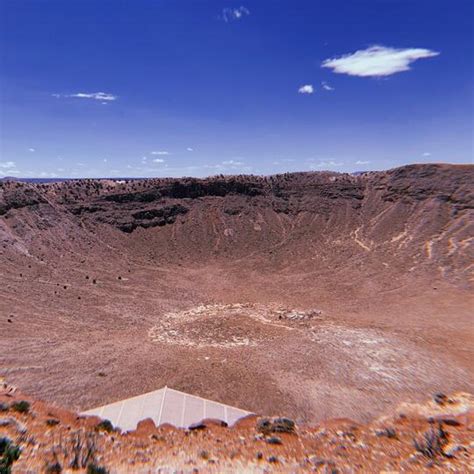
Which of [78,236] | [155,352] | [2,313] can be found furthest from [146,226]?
[155,352]

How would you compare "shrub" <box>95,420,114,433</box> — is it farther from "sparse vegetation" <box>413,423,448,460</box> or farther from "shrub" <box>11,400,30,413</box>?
"sparse vegetation" <box>413,423,448,460</box>

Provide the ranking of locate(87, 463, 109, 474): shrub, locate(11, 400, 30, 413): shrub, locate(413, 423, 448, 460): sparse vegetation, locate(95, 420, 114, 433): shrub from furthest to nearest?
locate(11, 400, 30, 413): shrub → locate(95, 420, 114, 433): shrub → locate(413, 423, 448, 460): sparse vegetation → locate(87, 463, 109, 474): shrub

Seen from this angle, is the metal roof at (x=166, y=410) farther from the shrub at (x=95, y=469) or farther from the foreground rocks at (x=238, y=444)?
the shrub at (x=95, y=469)

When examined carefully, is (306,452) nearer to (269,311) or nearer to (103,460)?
(103,460)

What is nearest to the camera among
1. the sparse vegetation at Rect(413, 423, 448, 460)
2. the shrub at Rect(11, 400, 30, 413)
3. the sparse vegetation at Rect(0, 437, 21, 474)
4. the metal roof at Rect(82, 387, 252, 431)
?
the sparse vegetation at Rect(0, 437, 21, 474)

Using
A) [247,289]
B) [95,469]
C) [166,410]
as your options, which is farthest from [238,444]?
[247,289]

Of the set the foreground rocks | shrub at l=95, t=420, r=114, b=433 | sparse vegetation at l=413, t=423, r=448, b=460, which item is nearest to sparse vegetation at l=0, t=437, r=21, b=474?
the foreground rocks

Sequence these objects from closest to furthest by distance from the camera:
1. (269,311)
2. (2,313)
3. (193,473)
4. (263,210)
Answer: (193,473) → (2,313) → (269,311) → (263,210)
